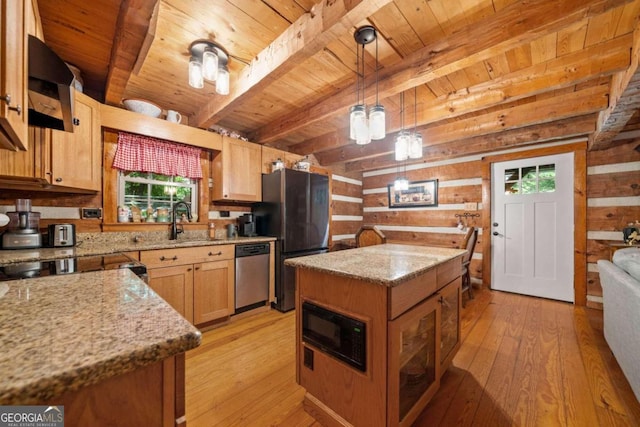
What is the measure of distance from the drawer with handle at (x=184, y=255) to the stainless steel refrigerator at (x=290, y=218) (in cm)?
65

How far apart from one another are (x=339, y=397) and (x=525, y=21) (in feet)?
7.75

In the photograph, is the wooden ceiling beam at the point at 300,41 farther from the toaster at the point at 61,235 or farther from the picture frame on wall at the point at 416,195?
the picture frame on wall at the point at 416,195

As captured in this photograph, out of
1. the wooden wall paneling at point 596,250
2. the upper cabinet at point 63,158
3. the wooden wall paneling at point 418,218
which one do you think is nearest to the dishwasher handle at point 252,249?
the upper cabinet at point 63,158

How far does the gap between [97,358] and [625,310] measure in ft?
8.88

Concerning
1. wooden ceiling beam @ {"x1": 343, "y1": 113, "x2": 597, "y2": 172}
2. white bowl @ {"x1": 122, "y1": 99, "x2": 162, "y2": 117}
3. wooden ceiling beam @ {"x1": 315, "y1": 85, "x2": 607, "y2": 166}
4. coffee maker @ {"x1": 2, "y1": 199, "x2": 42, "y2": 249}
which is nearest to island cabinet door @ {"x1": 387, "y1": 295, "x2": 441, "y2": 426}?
wooden ceiling beam @ {"x1": 315, "y1": 85, "x2": 607, "y2": 166}

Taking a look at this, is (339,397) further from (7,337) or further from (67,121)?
(67,121)

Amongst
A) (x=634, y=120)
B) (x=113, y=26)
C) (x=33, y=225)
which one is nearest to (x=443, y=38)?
(x=113, y=26)

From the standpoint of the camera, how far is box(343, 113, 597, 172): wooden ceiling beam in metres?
2.85

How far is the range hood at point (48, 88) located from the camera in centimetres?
110

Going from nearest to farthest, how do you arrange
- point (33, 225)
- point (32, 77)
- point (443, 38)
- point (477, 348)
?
point (32, 77) < point (443, 38) < point (33, 225) < point (477, 348)

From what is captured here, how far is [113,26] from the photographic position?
1.58 meters

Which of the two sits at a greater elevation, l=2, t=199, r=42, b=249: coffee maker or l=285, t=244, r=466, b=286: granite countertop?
l=2, t=199, r=42, b=249: coffee maker

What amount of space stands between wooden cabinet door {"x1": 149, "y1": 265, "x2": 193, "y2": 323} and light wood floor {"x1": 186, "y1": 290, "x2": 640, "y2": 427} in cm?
38

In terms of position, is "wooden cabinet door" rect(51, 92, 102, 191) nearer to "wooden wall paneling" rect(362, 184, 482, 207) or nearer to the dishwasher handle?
the dishwasher handle
